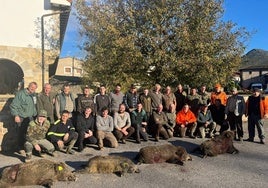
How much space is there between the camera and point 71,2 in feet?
50.9

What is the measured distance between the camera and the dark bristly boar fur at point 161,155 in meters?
7.77

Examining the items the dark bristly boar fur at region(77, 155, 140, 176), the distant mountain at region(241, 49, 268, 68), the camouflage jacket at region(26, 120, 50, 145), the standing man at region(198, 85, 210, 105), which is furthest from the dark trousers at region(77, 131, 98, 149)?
the distant mountain at region(241, 49, 268, 68)

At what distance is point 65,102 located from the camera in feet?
30.8

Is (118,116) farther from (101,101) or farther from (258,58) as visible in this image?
(258,58)

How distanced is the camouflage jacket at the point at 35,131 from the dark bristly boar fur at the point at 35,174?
1555 mm

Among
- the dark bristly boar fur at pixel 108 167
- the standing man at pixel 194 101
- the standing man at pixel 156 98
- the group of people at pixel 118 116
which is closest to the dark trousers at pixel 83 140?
the group of people at pixel 118 116

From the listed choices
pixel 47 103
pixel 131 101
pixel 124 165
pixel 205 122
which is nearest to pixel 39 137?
pixel 47 103

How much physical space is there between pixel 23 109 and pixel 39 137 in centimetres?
92

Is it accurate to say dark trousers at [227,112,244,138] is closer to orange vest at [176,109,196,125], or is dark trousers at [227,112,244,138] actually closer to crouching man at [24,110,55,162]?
orange vest at [176,109,196,125]

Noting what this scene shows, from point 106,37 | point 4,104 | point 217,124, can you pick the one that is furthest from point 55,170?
point 106,37

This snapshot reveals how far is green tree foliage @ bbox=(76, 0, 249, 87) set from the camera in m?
14.2

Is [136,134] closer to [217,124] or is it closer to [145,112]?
[145,112]

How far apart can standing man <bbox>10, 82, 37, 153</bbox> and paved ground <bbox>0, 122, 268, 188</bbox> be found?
2.35 ft

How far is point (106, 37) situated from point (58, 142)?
6833 mm
